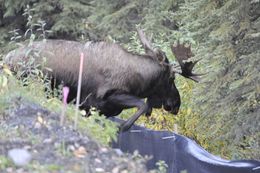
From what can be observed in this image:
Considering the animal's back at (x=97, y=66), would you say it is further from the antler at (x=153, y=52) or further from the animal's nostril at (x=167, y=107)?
the animal's nostril at (x=167, y=107)

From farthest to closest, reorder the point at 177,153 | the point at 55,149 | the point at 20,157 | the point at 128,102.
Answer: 1. the point at 128,102
2. the point at 177,153
3. the point at 55,149
4. the point at 20,157

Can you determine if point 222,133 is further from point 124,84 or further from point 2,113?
point 2,113

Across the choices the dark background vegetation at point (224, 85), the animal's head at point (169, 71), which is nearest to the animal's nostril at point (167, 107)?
the animal's head at point (169, 71)

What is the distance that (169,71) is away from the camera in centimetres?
1085

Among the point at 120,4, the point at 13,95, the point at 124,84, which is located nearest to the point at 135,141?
the point at 124,84

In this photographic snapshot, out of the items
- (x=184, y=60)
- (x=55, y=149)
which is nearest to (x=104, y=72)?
(x=184, y=60)

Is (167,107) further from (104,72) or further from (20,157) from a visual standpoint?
(20,157)

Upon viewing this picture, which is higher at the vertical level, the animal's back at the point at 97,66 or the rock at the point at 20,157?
the animal's back at the point at 97,66

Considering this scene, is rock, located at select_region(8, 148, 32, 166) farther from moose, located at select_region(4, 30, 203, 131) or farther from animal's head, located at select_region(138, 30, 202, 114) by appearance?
animal's head, located at select_region(138, 30, 202, 114)

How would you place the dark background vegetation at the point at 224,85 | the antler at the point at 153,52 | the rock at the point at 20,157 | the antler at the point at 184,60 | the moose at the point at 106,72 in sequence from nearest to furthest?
1. the rock at the point at 20,157
2. the dark background vegetation at the point at 224,85
3. the moose at the point at 106,72
4. the antler at the point at 153,52
5. the antler at the point at 184,60

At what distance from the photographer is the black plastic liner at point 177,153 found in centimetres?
739

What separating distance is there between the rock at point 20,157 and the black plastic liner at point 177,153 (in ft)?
10.4

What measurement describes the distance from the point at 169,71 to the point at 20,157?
6.47m

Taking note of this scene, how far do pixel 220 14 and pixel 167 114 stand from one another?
3.27 meters
